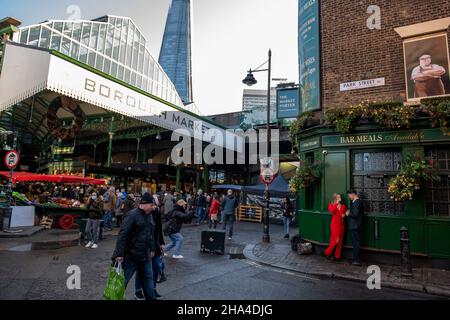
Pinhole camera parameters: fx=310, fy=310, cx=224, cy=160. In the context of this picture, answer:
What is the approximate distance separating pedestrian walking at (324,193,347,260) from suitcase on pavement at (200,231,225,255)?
3.10 metres

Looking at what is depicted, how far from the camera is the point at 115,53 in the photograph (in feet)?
96.8

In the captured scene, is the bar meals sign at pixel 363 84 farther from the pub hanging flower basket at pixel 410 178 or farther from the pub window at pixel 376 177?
the pub hanging flower basket at pixel 410 178

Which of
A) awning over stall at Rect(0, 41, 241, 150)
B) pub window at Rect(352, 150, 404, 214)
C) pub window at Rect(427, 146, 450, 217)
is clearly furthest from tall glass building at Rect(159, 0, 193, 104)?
pub window at Rect(427, 146, 450, 217)

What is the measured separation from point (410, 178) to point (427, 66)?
11.3ft

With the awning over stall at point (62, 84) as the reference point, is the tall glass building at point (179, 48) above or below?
above

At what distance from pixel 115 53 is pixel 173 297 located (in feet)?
95.0

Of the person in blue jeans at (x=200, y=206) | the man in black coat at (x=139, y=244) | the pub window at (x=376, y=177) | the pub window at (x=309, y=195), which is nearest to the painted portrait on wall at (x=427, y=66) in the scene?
the pub window at (x=376, y=177)

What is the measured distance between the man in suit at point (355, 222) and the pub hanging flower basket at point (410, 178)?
0.87 m

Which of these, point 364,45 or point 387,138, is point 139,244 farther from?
point 364,45

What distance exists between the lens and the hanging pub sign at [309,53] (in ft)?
34.2

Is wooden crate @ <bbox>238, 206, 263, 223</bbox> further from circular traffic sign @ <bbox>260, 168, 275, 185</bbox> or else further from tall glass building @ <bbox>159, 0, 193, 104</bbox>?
tall glass building @ <bbox>159, 0, 193, 104</bbox>

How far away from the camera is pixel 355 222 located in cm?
833
